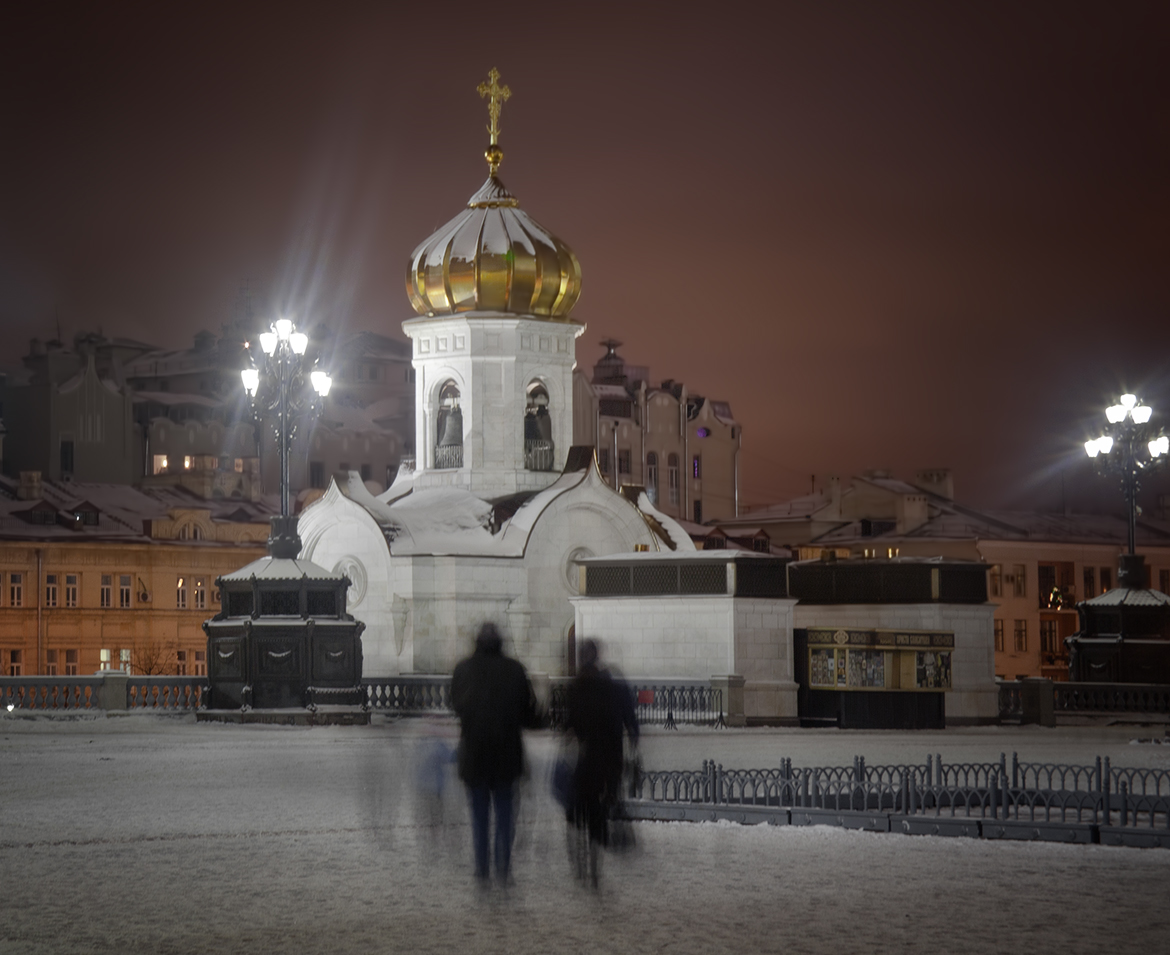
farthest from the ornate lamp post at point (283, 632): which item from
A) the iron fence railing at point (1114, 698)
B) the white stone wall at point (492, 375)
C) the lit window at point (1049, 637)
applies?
the lit window at point (1049, 637)

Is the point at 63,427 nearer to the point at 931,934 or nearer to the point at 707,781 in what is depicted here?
the point at 707,781

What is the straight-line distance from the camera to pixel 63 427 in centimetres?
6831

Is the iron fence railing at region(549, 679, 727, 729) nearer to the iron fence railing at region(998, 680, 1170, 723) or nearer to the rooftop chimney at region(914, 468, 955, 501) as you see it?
the iron fence railing at region(998, 680, 1170, 723)

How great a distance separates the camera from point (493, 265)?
38875 millimetres

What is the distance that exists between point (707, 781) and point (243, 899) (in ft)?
17.2

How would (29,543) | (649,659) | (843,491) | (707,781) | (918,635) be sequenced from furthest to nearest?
(843,491) → (29,543) → (649,659) → (918,635) → (707,781)

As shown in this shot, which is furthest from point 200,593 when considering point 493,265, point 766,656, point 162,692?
point 766,656

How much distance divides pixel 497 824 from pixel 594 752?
722 mm

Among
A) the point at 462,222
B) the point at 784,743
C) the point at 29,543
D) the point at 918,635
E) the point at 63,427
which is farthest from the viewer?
the point at 63,427

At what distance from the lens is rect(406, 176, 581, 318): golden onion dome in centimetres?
3891

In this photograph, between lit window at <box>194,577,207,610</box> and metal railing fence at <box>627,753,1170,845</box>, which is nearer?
metal railing fence at <box>627,753,1170,845</box>

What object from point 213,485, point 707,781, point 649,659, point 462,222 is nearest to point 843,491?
point 213,485

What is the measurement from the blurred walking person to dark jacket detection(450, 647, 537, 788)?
1.11ft

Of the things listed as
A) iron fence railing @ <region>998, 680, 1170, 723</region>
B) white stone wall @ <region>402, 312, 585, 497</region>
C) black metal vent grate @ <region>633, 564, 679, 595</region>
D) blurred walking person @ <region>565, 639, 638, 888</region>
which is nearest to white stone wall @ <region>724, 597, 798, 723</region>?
black metal vent grate @ <region>633, 564, 679, 595</region>
